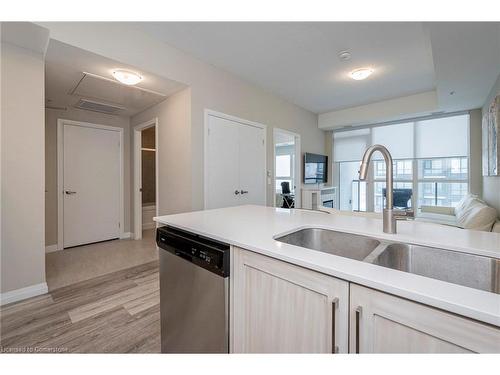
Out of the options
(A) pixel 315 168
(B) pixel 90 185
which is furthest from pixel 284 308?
(A) pixel 315 168

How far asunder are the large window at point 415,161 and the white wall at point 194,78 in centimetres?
201

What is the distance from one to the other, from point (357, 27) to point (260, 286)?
2520 millimetres

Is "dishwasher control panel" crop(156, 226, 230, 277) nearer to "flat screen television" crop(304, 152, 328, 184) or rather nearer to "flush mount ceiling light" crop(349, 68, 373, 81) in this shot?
"flush mount ceiling light" crop(349, 68, 373, 81)

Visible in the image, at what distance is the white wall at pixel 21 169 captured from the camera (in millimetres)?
1950

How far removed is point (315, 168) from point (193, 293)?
440cm

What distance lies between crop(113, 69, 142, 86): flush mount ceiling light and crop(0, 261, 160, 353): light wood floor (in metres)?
2.14

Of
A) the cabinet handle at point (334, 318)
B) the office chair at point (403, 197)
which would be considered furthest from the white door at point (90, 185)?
the office chair at point (403, 197)

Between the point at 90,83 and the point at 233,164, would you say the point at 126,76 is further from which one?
the point at 233,164

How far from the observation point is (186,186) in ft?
9.08

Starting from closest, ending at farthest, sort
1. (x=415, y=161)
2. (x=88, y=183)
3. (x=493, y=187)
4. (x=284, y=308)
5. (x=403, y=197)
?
1. (x=284, y=308)
2. (x=493, y=187)
3. (x=88, y=183)
4. (x=415, y=161)
5. (x=403, y=197)

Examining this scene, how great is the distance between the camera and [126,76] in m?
2.35

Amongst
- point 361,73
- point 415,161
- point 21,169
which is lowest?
point 21,169
